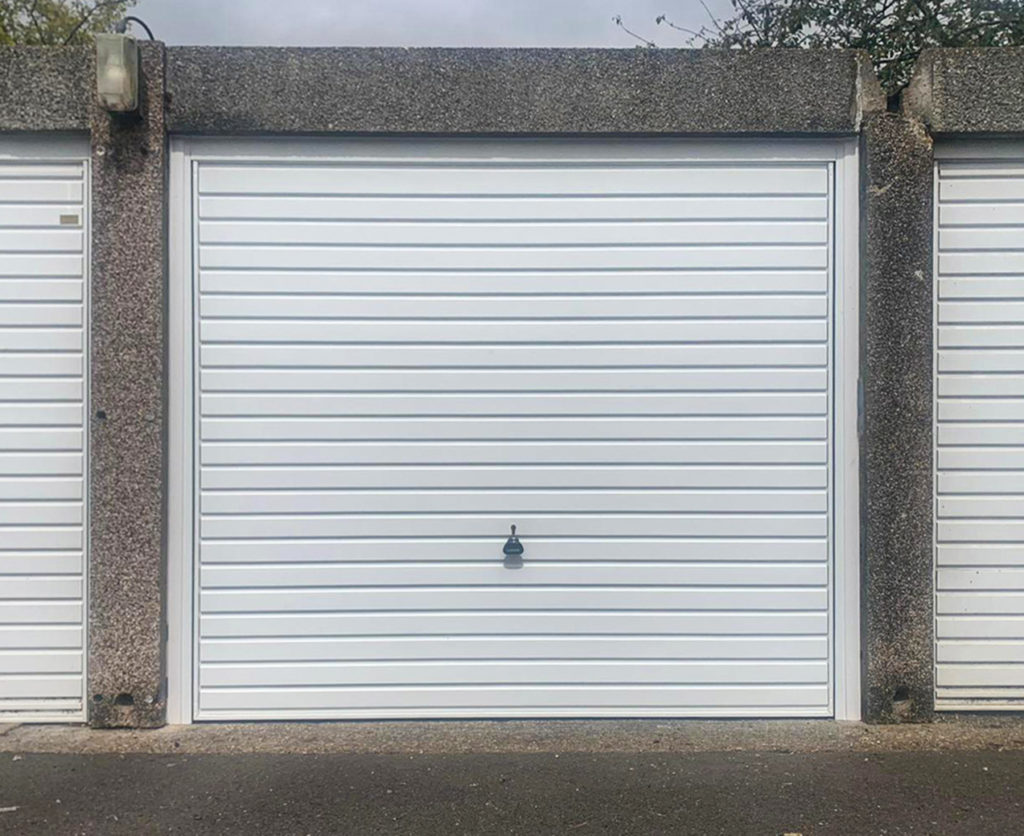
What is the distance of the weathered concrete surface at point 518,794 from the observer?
3.32 metres

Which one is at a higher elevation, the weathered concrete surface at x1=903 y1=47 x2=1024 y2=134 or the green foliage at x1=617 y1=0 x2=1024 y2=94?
the green foliage at x1=617 y1=0 x2=1024 y2=94

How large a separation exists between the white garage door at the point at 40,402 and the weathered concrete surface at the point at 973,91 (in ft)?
14.1

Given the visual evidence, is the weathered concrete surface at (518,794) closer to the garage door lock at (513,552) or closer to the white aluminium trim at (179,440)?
the white aluminium trim at (179,440)

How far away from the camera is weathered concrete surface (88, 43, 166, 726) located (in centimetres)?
412

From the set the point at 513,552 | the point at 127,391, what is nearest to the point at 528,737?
the point at 513,552

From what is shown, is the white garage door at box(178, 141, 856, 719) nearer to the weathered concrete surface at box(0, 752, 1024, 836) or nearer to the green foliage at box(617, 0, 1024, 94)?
the weathered concrete surface at box(0, 752, 1024, 836)

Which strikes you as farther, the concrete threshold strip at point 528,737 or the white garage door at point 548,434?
the white garage door at point 548,434

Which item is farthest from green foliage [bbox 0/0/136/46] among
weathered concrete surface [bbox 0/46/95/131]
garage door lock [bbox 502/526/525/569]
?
garage door lock [bbox 502/526/525/569]

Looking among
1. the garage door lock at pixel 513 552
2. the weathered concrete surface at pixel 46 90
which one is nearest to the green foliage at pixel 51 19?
the weathered concrete surface at pixel 46 90

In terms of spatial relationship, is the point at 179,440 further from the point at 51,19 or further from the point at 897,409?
the point at 51,19

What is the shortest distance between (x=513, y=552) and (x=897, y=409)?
6.71 feet

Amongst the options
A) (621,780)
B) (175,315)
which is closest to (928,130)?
(621,780)

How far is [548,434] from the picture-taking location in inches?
170

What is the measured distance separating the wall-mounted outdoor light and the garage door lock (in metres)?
2.82
